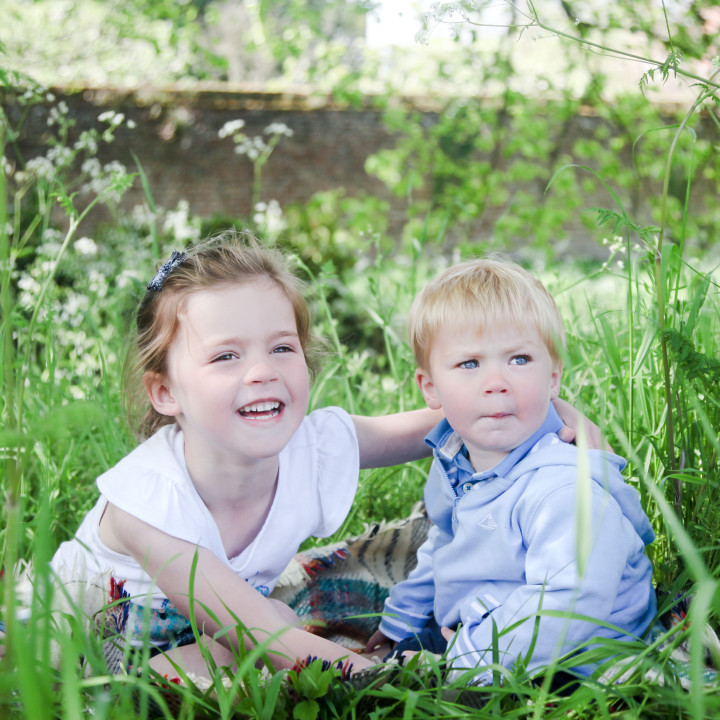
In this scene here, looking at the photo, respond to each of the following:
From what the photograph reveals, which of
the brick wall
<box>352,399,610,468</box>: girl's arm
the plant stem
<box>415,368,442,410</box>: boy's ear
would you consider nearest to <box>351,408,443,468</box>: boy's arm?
<box>352,399,610,468</box>: girl's arm

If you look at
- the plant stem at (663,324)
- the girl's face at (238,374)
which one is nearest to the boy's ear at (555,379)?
the plant stem at (663,324)

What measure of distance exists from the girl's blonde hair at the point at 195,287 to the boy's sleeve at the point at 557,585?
0.76m

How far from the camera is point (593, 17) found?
17.8ft

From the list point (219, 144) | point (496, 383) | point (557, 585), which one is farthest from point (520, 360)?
point (219, 144)

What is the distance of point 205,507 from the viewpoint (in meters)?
1.70

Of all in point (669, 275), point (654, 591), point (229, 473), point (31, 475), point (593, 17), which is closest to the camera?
point (654, 591)

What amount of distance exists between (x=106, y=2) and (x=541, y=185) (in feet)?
16.8

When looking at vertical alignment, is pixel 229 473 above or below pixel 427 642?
above

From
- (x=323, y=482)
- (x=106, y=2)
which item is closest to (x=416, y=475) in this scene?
(x=323, y=482)

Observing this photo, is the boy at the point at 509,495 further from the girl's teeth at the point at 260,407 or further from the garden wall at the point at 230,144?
the garden wall at the point at 230,144

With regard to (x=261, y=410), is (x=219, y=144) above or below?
A: above

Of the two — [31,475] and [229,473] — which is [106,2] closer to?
[31,475]

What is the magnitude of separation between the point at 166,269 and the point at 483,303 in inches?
30.4

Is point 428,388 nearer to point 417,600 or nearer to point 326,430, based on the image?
point 326,430
